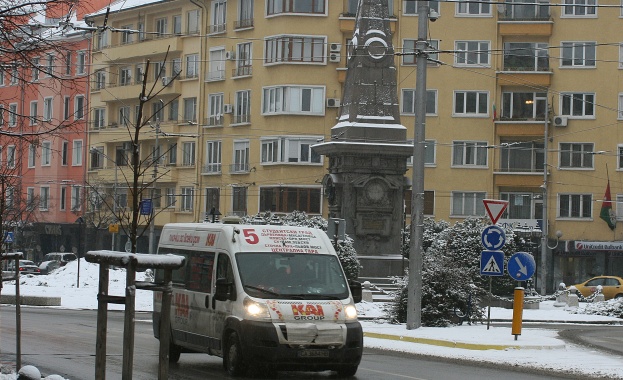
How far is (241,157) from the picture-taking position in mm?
67938

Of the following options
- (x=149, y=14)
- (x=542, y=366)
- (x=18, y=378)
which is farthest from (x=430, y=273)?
(x=149, y=14)

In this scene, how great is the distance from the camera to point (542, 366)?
19.8m

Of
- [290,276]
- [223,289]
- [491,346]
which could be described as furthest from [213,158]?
[223,289]

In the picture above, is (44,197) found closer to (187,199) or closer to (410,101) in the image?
(187,199)

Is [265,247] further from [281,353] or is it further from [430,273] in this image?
[430,273]

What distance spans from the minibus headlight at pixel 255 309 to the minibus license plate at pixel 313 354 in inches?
27.3

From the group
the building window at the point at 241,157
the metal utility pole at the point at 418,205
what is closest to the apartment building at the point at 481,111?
the building window at the point at 241,157

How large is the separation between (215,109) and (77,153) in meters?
16.5

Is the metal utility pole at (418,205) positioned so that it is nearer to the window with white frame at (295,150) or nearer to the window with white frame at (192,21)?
the window with white frame at (295,150)

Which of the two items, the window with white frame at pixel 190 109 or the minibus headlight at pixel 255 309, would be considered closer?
the minibus headlight at pixel 255 309

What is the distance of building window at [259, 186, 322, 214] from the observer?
210ft

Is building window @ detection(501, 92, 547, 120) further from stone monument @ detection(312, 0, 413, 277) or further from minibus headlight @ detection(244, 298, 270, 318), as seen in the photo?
minibus headlight @ detection(244, 298, 270, 318)

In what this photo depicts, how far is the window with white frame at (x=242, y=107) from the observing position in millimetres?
67562

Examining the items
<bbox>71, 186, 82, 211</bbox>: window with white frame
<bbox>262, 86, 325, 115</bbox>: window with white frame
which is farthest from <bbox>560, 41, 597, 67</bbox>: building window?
<bbox>71, 186, 82, 211</bbox>: window with white frame
